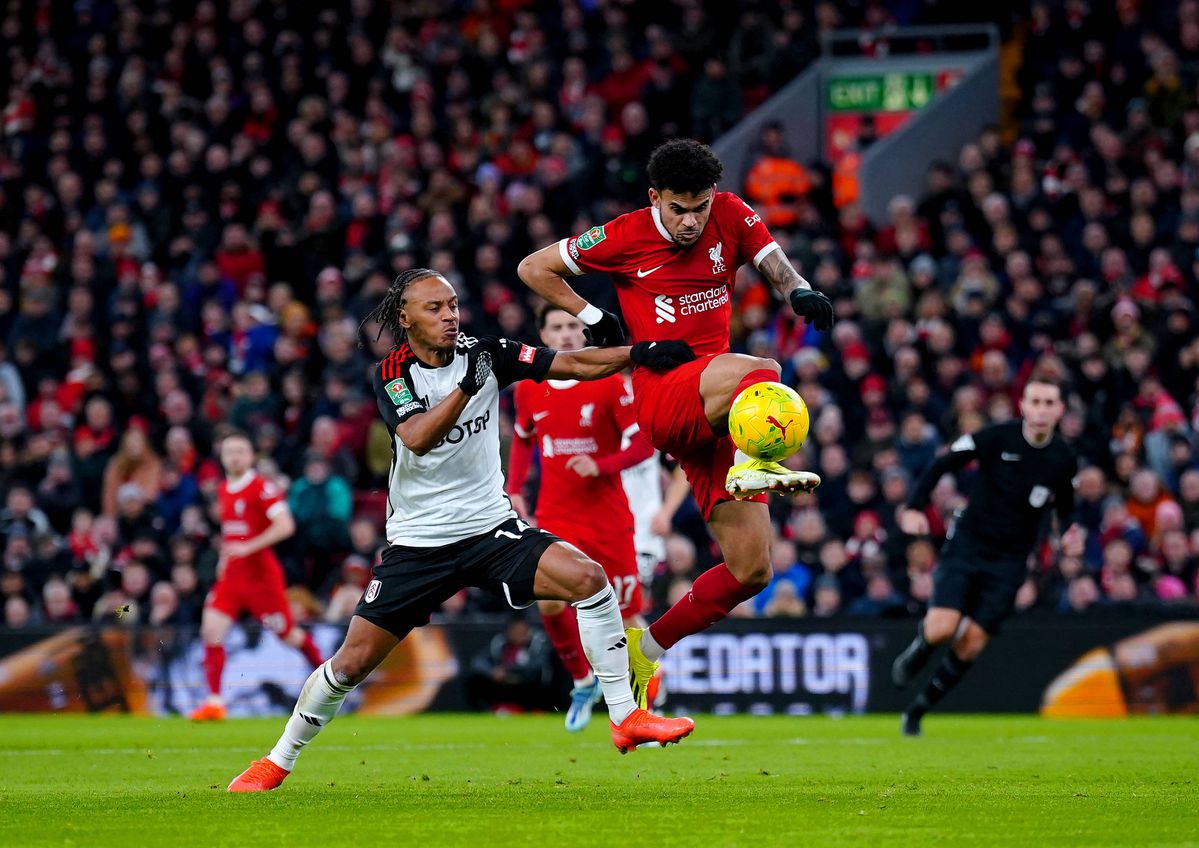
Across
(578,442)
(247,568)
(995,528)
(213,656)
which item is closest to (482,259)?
(247,568)

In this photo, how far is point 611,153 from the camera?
20609 mm

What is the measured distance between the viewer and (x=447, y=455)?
26.9 feet

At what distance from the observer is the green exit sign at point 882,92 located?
22188mm

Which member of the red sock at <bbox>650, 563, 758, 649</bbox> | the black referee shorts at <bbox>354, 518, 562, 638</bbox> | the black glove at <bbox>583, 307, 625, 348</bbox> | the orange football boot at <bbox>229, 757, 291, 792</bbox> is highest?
the black glove at <bbox>583, 307, 625, 348</bbox>

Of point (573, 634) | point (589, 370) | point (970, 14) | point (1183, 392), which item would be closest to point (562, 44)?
point (970, 14)

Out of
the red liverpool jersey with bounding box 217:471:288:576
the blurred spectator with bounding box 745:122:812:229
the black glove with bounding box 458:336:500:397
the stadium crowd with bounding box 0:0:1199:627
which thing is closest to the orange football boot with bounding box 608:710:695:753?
the black glove with bounding box 458:336:500:397

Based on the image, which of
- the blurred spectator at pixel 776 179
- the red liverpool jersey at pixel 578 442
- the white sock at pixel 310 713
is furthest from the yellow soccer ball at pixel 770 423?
the blurred spectator at pixel 776 179

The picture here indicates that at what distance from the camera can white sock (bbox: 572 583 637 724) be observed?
816 cm

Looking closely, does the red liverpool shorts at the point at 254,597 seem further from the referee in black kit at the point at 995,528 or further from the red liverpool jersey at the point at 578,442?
the referee in black kit at the point at 995,528

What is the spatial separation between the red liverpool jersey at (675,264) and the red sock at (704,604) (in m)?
1.11

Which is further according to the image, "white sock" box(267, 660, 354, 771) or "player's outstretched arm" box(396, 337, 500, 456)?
"white sock" box(267, 660, 354, 771)

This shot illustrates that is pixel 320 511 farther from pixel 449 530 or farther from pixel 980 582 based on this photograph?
pixel 449 530

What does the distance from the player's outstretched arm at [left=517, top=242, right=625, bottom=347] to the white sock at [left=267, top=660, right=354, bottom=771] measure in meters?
1.95

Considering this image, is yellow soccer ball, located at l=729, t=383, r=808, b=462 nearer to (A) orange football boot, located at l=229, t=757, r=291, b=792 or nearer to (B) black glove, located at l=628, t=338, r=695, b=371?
(B) black glove, located at l=628, t=338, r=695, b=371
